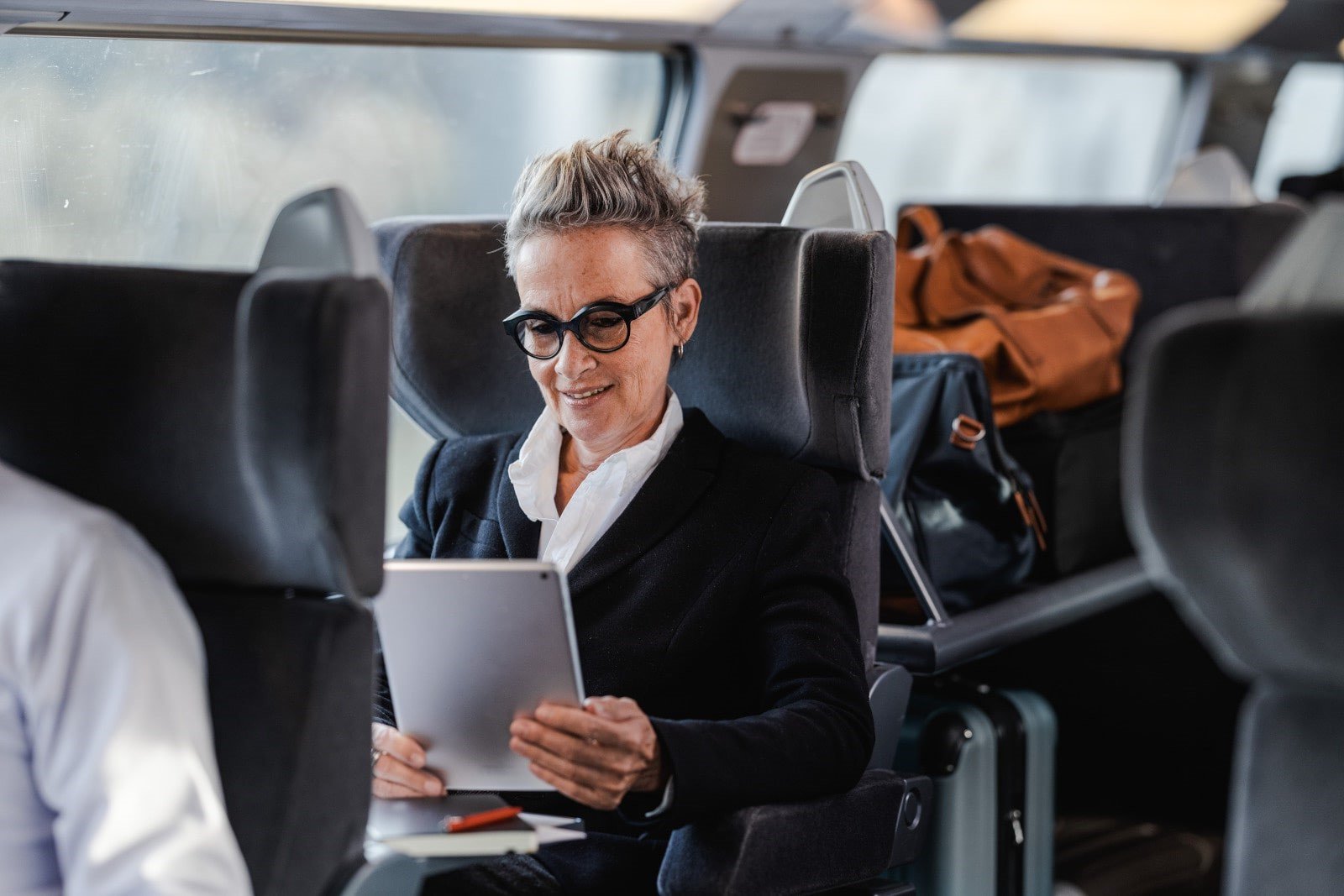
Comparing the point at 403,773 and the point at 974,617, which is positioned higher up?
the point at 403,773

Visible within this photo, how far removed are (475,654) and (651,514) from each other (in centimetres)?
42

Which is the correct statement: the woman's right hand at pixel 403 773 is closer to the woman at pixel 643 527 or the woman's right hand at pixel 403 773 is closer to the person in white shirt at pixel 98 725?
the woman at pixel 643 527

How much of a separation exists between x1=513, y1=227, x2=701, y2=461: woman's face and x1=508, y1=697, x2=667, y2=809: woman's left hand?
0.49 metres

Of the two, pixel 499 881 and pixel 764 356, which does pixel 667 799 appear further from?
pixel 764 356

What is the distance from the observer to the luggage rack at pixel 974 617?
240 centimetres

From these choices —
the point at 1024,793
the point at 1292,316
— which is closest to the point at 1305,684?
the point at 1292,316

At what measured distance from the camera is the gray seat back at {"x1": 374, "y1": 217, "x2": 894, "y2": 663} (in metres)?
1.94

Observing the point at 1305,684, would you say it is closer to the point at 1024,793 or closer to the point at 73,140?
the point at 1024,793

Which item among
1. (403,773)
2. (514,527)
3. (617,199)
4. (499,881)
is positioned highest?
(617,199)

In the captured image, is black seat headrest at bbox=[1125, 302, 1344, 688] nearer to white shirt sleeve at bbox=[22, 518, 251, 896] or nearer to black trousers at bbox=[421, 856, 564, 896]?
white shirt sleeve at bbox=[22, 518, 251, 896]

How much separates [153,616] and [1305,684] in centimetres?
91

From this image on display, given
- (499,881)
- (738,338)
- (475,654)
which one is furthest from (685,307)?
(499,881)

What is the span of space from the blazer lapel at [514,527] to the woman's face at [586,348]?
0.41 ft

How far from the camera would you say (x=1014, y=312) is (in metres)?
3.12
